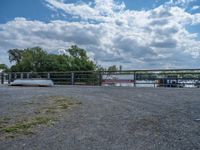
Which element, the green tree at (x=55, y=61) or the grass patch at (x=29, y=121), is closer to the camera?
the grass patch at (x=29, y=121)

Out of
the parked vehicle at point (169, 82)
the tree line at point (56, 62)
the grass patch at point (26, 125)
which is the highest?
the tree line at point (56, 62)

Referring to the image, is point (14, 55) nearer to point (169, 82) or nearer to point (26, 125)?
point (169, 82)

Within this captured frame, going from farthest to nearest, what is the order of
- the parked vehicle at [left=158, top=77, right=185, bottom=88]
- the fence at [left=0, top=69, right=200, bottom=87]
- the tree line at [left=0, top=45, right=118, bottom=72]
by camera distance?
the tree line at [left=0, top=45, right=118, bottom=72], the parked vehicle at [left=158, top=77, right=185, bottom=88], the fence at [left=0, top=69, right=200, bottom=87]

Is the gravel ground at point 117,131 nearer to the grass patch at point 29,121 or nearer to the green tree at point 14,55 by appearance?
the grass patch at point 29,121

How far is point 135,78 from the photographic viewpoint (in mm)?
15969

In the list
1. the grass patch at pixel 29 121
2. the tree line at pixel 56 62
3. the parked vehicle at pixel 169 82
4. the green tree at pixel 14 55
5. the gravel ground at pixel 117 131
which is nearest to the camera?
the gravel ground at pixel 117 131

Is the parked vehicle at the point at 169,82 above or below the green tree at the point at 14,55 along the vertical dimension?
below

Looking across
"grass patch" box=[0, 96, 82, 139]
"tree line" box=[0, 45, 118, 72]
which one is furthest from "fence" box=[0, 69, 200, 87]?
"tree line" box=[0, 45, 118, 72]

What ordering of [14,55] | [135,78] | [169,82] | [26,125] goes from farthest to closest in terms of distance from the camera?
[14,55]
[135,78]
[169,82]
[26,125]

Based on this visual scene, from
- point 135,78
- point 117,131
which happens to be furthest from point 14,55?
point 117,131

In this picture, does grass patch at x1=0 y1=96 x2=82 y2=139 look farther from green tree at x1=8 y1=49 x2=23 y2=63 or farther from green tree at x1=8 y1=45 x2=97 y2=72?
green tree at x1=8 y1=49 x2=23 y2=63

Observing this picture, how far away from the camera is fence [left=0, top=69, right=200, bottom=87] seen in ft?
47.9

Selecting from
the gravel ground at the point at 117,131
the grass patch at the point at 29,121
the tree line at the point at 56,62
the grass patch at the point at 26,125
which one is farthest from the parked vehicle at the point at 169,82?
the tree line at the point at 56,62

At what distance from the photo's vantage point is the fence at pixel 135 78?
575 inches
